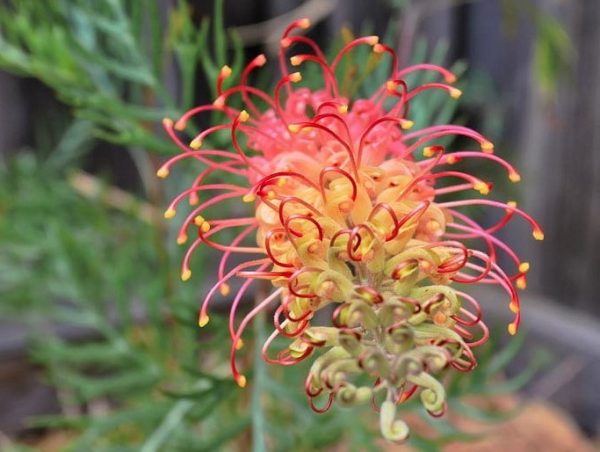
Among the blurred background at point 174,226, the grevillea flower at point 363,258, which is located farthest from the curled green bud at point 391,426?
the blurred background at point 174,226

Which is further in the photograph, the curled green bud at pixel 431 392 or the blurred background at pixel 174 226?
the blurred background at pixel 174 226

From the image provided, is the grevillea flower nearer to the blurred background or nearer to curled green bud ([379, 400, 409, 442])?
curled green bud ([379, 400, 409, 442])

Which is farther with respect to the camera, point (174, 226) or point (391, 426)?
point (174, 226)

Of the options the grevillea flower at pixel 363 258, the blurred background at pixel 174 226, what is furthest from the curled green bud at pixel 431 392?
the blurred background at pixel 174 226

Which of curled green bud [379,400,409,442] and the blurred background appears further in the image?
the blurred background

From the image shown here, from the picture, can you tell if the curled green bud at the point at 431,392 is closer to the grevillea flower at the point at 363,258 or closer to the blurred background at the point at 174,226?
the grevillea flower at the point at 363,258

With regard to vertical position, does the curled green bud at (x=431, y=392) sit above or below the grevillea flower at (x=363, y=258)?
below

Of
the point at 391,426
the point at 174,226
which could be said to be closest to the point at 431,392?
the point at 391,426

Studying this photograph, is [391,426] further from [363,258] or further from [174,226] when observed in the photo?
[174,226]

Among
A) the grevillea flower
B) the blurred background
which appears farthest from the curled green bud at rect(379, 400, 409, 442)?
the blurred background

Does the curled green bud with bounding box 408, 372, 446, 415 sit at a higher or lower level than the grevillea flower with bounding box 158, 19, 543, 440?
lower
